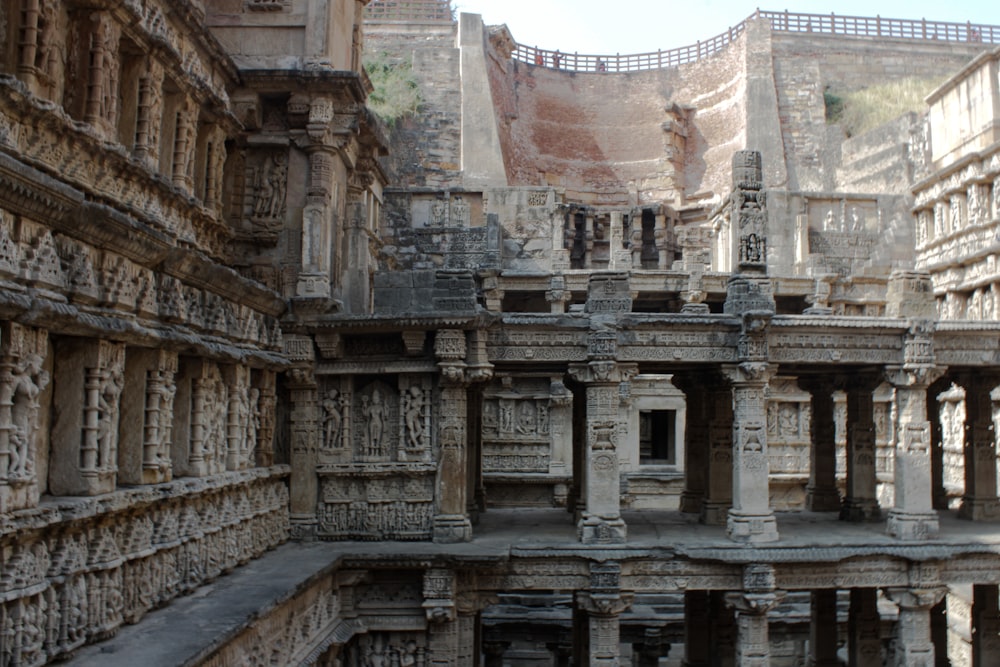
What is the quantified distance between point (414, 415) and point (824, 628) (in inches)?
286

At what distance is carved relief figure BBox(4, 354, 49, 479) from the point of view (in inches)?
227

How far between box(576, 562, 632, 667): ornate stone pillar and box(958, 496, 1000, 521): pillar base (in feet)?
22.2

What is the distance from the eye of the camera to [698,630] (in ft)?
44.5

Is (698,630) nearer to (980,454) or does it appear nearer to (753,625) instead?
(753,625)

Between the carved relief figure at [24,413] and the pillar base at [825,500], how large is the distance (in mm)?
12884

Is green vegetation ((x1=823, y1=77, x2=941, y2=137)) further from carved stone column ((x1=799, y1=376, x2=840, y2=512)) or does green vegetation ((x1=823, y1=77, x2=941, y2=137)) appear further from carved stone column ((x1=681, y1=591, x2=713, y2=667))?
carved stone column ((x1=681, y1=591, x2=713, y2=667))

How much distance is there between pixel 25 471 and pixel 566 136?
33415 mm


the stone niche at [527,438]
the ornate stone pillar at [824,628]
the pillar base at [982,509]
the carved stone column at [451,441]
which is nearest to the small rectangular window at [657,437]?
the stone niche at [527,438]

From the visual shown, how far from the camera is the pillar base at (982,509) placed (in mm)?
14102

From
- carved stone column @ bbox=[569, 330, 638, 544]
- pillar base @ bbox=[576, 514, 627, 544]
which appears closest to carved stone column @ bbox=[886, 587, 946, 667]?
pillar base @ bbox=[576, 514, 627, 544]

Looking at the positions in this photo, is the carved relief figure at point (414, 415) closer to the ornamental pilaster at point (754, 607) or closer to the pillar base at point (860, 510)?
the ornamental pilaster at point (754, 607)

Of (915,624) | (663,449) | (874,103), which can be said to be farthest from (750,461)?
(874,103)

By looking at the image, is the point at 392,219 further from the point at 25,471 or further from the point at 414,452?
the point at 25,471

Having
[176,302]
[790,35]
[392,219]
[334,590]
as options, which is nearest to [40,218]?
[176,302]
